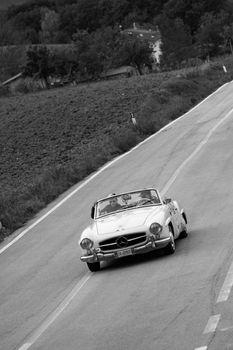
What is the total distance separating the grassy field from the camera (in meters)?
27.9

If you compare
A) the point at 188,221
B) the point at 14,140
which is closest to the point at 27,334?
the point at 188,221

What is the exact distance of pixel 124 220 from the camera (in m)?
14.2

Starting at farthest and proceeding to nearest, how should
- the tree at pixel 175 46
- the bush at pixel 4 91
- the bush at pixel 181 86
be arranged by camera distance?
1. the tree at pixel 175 46
2. the bush at pixel 4 91
3. the bush at pixel 181 86

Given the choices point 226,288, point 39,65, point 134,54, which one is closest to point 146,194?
point 226,288

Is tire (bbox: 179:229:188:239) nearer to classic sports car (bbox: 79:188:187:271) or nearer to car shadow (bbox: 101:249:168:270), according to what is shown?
classic sports car (bbox: 79:188:187:271)

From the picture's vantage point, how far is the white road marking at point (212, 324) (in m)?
8.31

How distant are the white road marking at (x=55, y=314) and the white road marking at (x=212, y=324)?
2.25m

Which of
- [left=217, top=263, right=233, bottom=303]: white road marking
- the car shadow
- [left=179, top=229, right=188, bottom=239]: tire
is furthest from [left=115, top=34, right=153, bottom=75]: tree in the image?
[left=217, top=263, right=233, bottom=303]: white road marking

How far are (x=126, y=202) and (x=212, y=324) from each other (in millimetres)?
7149

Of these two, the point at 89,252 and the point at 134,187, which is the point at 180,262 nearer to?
the point at 89,252

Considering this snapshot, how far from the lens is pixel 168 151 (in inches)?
1208

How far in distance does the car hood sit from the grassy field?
23.9 ft

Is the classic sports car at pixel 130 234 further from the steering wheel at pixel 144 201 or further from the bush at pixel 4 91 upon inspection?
the bush at pixel 4 91

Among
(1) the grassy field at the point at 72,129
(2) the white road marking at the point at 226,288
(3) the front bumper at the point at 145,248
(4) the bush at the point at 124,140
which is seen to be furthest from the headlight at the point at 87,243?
(4) the bush at the point at 124,140
